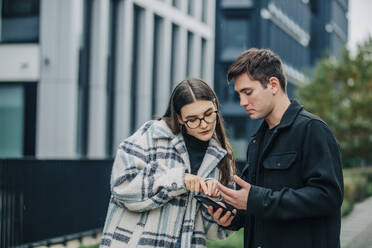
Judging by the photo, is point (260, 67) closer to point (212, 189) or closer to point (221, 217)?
point (212, 189)

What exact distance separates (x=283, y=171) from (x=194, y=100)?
28.3 inches

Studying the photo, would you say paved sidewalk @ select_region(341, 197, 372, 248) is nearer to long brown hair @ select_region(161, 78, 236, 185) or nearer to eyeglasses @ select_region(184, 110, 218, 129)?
long brown hair @ select_region(161, 78, 236, 185)

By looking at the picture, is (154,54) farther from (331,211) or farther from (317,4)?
(317,4)

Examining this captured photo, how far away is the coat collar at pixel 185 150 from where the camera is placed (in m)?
3.49

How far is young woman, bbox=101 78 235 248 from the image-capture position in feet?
10.9

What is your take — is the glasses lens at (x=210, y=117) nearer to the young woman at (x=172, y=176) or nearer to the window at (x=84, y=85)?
the young woman at (x=172, y=176)

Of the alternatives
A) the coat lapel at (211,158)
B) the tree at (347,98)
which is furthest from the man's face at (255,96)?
the tree at (347,98)

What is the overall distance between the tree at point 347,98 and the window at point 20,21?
10806mm

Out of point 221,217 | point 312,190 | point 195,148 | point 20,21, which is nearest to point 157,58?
point 20,21

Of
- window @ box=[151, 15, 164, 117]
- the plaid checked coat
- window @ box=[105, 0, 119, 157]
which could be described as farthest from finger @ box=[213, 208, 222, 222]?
window @ box=[151, 15, 164, 117]

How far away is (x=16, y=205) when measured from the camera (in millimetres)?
8305

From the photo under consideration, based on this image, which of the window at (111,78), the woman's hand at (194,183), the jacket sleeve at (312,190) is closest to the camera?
the jacket sleeve at (312,190)

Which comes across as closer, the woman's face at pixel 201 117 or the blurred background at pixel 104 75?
the woman's face at pixel 201 117

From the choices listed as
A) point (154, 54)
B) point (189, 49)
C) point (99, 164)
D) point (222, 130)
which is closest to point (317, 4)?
point (189, 49)
